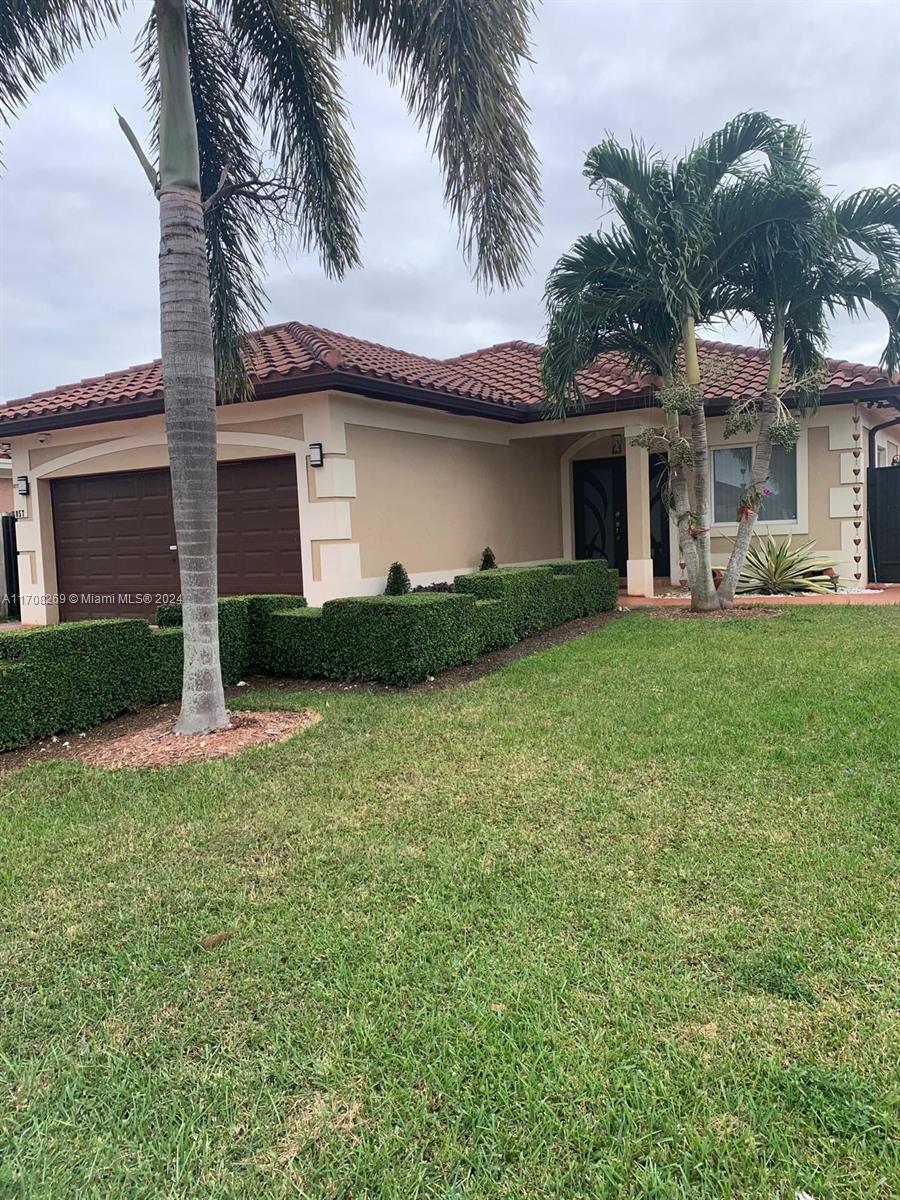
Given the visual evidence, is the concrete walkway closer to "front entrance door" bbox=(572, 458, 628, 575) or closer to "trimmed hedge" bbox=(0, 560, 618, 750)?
"trimmed hedge" bbox=(0, 560, 618, 750)

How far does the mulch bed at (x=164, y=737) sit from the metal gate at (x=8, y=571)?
9724 millimetres

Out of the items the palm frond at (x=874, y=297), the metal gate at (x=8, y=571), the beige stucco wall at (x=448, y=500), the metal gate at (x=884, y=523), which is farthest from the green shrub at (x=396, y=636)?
the metal gate at (x=8, y=571)

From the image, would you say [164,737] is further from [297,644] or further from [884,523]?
[884,523]

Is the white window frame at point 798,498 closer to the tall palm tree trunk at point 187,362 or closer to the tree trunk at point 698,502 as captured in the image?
the tree trunk at point 698,502

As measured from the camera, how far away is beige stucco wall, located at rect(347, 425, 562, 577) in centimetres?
1093

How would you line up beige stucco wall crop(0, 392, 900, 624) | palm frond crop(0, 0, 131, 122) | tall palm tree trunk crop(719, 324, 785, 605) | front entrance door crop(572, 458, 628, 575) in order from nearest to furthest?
palm frond crop(0, 0, 131, 122) → beige stucco wall crop(0, 392, 900, 624) → tall palm tree trunk crop(719, 324, 785, 605) → front entrance door crop(572, 458, 628, 575)

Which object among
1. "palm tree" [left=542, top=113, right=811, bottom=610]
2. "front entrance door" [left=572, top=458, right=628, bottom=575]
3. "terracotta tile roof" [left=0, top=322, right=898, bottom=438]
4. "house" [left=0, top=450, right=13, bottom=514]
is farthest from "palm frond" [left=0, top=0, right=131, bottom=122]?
"house" [left=0, top=450, right=13, bottom=514]

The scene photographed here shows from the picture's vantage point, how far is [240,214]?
26.9 ft

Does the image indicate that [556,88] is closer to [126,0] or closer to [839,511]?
[126,0]

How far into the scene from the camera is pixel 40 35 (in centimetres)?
671

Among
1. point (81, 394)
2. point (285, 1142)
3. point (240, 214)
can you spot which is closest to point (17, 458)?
point (81, 394)

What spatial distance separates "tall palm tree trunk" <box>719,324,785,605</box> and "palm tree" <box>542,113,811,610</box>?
0.39 m

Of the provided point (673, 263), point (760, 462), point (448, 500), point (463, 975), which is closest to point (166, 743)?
point (463, 975)

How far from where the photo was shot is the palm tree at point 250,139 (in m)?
5.95
